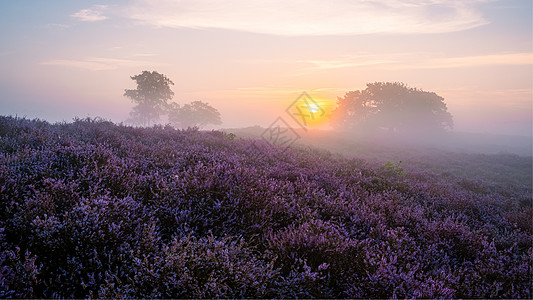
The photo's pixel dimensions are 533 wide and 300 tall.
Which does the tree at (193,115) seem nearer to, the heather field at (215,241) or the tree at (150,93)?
the tree at (150,93)

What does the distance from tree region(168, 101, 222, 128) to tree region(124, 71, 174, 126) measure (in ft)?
45.8

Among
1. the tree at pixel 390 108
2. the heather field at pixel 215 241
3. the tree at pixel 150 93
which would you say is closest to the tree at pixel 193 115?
the tree at pixel 150 93

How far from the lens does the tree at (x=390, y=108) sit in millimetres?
55000

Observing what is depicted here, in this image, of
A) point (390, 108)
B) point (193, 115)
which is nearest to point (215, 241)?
point (390, 108)

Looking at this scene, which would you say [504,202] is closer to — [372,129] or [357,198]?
[357,198]

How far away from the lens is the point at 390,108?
55031mm

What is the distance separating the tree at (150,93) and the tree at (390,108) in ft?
109

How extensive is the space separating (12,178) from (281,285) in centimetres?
312

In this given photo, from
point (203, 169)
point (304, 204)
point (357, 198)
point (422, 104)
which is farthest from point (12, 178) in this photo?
point (422, 104)

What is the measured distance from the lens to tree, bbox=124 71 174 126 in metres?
55.4

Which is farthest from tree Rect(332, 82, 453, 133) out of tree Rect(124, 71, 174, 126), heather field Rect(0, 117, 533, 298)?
heather field Rect(0, 117, 533, 298)

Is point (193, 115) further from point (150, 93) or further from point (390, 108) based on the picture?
point (390, 108)

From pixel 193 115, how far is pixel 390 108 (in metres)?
45.6

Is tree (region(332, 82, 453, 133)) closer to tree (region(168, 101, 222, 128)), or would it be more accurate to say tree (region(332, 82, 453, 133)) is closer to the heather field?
tree (region(168, 101, 222, 128))
